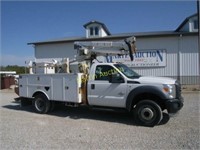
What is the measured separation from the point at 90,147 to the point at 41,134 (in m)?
1.88

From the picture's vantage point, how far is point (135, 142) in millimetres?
6297

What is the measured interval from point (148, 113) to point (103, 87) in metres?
1.87

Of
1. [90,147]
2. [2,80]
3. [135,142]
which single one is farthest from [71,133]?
[2,80]

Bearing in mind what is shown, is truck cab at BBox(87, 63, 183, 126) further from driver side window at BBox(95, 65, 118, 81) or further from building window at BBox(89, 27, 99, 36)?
building window at BBox(89, 27, 99, 36)

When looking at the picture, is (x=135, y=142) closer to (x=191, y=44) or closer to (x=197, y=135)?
(x=197, y=135)

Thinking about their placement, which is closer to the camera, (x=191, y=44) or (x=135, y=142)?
(x=135, y=142)

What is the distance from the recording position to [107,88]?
8859 millimetres

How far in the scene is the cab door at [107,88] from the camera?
8.62 metres

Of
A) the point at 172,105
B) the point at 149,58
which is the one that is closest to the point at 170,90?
the point at 172,105

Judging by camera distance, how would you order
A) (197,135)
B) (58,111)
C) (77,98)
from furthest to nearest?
(58,111) → (77,98) → (197,135)

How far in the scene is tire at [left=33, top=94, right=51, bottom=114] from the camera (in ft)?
34.2

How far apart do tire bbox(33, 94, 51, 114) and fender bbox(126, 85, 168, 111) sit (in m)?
3.70

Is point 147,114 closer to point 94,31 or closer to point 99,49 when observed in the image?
point 99,49

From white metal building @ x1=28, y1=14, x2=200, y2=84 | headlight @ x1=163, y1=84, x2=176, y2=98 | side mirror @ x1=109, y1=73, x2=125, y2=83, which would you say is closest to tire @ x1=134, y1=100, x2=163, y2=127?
headlight @ x1=163, y1=84, x2=176, y2=98
